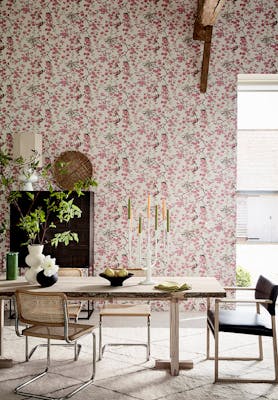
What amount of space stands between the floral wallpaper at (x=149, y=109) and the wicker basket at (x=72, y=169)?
0.34 feet

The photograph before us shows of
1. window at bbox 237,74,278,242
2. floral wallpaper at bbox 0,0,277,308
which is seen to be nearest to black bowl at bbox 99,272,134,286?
floral wallpaper at bbox 0,0,277,308

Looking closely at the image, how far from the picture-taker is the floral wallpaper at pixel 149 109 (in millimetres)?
7098

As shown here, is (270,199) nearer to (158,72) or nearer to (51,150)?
(158,72)

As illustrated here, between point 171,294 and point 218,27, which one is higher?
point 218,27

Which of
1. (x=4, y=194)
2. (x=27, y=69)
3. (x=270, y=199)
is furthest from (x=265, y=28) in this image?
(x=4, y=194)

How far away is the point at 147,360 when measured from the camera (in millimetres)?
4762

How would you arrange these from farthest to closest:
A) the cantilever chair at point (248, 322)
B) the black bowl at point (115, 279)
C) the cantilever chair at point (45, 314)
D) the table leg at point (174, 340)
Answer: the black bowl at point (115, 279) < the table leg at point (174, 340) < the cantilever chair at point (248, 322) < the cantilever chair at point (45, 314)

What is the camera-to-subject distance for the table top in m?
4.18

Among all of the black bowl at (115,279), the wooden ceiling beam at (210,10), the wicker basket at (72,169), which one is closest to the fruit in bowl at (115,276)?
the black bowl at (115,279)

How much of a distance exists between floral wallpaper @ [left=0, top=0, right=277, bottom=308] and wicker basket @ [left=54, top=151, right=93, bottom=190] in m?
0.10

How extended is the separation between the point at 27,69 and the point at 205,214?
9.90 feet

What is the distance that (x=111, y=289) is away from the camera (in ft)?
14.1

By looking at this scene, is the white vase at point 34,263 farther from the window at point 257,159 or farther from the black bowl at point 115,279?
the window at point 257,159

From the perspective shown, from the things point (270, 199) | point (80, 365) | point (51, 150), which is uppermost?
point (51, 150)
